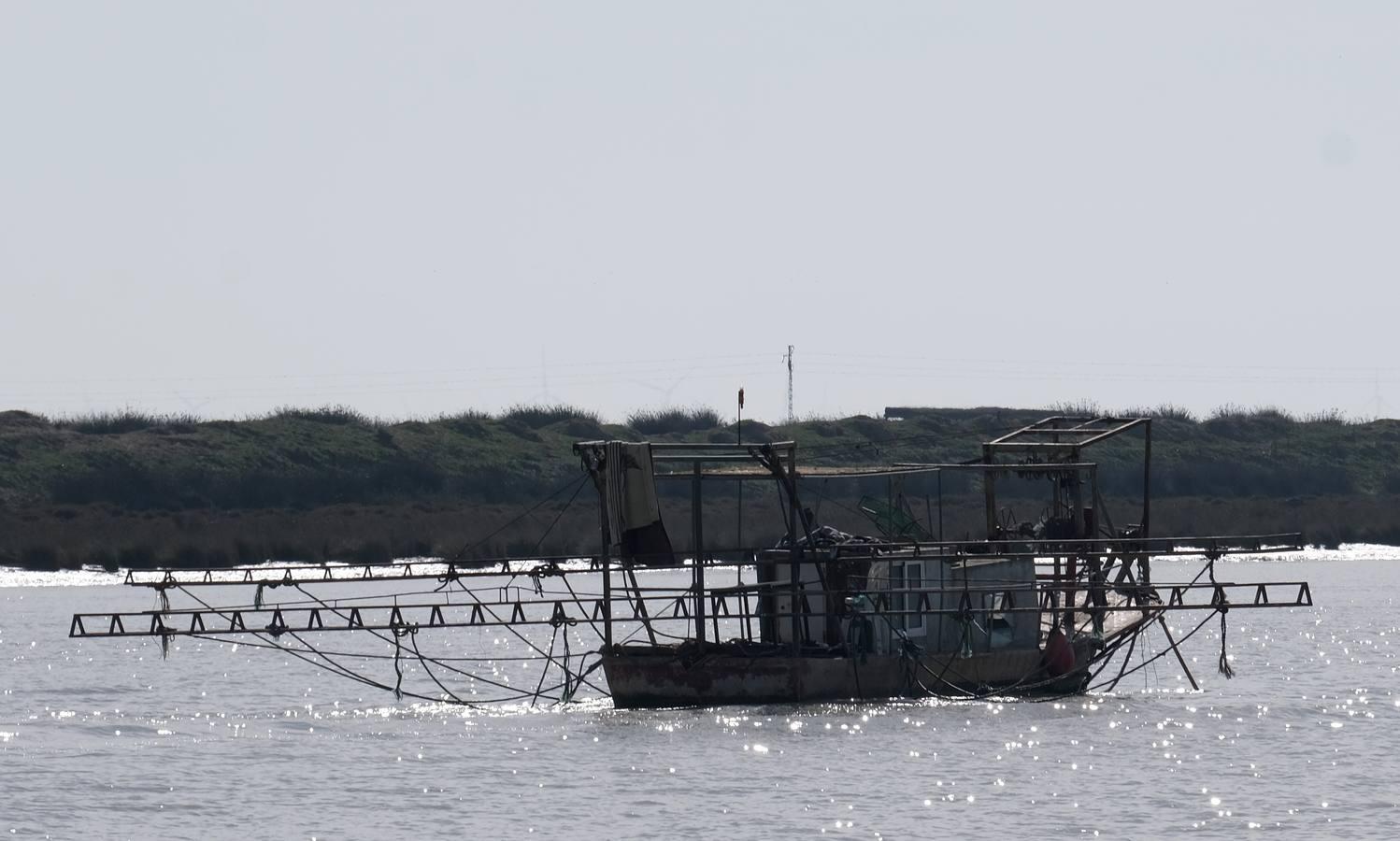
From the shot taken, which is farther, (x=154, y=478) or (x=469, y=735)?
(x=154, y=478)

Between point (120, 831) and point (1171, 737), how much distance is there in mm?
18344

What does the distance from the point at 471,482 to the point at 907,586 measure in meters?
69.3

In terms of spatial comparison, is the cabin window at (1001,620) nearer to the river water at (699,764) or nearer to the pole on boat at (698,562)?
the river water at (699,764)

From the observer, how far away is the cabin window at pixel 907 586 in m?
40.1

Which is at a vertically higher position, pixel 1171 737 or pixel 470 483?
pixel 470 483

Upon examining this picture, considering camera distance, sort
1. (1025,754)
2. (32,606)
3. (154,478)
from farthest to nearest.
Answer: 1. (154,478)
2. (32,606)
3. (1025,754)

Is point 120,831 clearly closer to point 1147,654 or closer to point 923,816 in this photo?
point 923,816

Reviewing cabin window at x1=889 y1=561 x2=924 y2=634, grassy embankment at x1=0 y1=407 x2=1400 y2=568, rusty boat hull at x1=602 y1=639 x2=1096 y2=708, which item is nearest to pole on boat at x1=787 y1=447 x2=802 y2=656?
rusty boat hull at x1=602 y1=639 x2=1096 y2=708

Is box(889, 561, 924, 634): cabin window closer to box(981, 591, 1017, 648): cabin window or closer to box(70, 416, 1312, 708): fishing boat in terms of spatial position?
box(70, 416, 1312, 708): fishing boat

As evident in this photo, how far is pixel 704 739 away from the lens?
118 ft

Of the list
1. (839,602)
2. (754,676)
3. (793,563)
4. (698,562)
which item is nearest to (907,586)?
(839,602)

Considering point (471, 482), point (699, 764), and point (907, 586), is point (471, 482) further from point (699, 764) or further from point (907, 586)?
point (699, 764)

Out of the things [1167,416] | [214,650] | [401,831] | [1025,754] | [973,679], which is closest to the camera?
[401,831]

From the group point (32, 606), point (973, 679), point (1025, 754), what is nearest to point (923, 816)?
Result: point (1025, 754)
